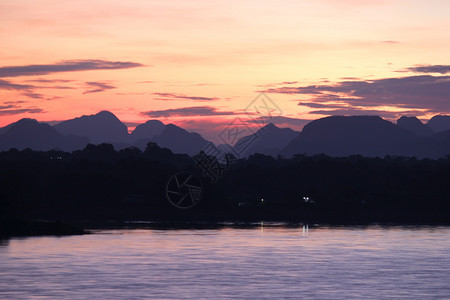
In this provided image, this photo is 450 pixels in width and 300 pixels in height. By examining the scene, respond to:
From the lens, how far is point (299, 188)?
19038cm

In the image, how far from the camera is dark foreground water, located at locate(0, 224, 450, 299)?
167 ft

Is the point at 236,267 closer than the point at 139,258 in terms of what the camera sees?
Yes

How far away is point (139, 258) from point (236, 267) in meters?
10.9

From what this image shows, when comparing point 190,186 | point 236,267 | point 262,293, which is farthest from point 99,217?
point 262,293

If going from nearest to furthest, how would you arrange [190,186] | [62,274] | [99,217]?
[62,274]
[99,217]
[190,186]

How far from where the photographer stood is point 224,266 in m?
65.2

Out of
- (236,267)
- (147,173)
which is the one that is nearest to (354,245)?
(236,267)

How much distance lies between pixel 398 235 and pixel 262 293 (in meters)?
59.4

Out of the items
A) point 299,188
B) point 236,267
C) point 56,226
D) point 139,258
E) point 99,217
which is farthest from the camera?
point 299,188

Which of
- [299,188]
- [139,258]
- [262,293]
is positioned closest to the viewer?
[262,293]

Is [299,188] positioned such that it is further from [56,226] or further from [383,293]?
[383,293]

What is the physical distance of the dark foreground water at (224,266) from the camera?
50938 mm

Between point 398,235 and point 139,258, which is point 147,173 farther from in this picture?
point 139,258

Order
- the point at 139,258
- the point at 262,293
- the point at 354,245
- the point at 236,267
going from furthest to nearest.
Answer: the point at 354,245 → the point at 139,258 → the point at 236,267 → the point at 262,293
